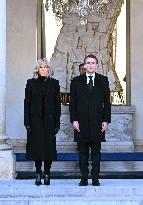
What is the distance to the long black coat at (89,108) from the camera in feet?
25.8

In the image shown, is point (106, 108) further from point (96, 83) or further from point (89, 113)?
point (96, 83)

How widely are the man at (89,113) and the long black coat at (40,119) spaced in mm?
262

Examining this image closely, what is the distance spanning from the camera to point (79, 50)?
13.9 meters

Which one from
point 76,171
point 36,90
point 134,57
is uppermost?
point 134,57

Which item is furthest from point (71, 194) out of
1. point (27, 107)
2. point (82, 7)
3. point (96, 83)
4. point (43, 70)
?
point (82, 7)

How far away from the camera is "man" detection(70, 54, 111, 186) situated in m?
7.86

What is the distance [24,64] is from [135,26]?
2831 millimetres

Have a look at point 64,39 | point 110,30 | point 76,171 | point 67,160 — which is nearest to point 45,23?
point 64,39

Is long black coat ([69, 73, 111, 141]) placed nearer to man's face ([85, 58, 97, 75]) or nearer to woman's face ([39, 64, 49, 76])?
man's face ([85, 58, 97, 75])

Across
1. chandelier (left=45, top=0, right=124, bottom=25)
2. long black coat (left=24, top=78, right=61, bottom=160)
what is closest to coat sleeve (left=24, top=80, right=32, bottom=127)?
long black coat (left=24, top=78, right=61, bottom=160)

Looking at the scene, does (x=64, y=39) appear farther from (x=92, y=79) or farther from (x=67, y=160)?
(x=92, y=79)

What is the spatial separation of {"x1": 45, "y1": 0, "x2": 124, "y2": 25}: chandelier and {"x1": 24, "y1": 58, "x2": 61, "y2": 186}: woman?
6.26 metres

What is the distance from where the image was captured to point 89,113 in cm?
789

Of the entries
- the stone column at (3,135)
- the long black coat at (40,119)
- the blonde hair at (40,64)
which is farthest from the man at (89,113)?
the stone column at (3,135)
